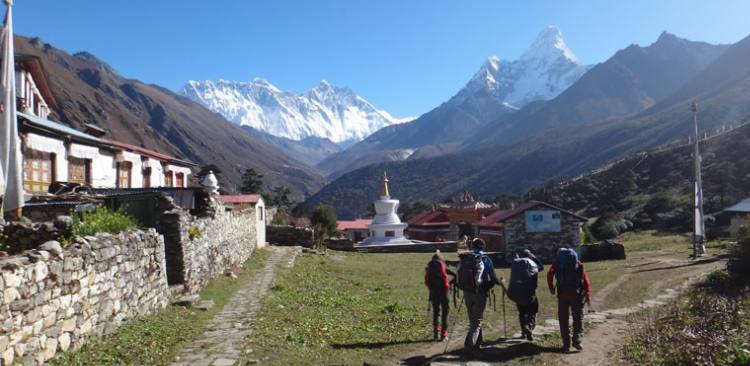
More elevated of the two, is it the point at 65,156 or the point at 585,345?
the point at 65,156

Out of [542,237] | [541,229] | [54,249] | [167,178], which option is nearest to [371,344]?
[54,249]

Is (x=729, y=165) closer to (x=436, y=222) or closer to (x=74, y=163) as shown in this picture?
(x=436, y=222)

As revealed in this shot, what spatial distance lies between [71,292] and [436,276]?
6.38 metres

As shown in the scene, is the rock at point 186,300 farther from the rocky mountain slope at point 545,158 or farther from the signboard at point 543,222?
the rocky mountain slope at point 545,158

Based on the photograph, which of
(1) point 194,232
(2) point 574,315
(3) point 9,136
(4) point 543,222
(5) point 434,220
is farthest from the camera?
(5) point 434,220

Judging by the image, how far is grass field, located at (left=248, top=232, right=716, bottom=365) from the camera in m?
9.73

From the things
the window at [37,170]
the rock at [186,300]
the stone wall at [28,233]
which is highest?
the window at [37,170]

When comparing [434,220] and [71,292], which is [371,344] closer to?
[71,292]

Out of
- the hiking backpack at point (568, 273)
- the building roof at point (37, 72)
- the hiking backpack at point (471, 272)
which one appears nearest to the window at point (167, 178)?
the building roof at point (37, 72)

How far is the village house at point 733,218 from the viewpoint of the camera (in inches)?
1572

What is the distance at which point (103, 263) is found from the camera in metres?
9.66

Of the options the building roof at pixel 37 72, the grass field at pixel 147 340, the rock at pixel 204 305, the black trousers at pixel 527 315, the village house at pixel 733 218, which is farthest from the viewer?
the village house at pixel 733 218

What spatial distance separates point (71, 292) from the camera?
838 cm

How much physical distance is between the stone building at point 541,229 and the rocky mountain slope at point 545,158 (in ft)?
343
